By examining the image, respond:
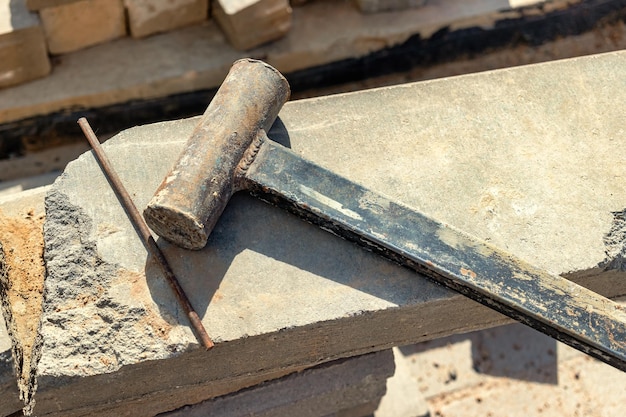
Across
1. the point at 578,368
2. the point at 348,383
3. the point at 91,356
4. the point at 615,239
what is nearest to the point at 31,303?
the point at 91,356

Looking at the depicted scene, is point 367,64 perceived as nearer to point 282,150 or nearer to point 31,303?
point 282,150

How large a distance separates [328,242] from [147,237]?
56 cm

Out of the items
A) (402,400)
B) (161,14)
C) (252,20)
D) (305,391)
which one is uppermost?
(252,20)

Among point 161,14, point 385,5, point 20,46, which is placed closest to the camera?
point 20,46

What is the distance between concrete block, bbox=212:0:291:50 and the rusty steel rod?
4.72 ft

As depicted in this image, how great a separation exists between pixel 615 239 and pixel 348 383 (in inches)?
43.5

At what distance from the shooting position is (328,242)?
2.23 metres

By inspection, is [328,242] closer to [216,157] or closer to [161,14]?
[216,157]

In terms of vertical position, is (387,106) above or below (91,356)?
above

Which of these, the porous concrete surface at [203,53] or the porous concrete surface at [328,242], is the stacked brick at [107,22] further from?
the porous concrete surface at [328,242]

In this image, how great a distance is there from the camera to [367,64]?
3980 millimetres

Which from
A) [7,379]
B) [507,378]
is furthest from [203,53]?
[507,378]

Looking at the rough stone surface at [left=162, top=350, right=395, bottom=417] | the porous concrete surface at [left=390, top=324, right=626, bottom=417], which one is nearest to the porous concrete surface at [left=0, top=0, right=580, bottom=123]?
the porous concrete surface at [left=390, top=324, right=626, bottom=417]

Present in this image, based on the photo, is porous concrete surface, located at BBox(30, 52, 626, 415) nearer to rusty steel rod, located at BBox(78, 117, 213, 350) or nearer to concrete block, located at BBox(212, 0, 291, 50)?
rusty steel rod, located at BBox(78, 117, 213, 350)
